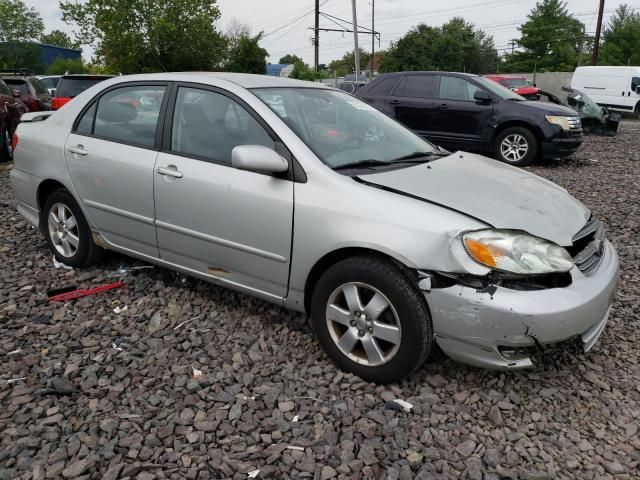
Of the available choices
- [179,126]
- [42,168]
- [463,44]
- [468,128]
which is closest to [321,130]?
[179,126]

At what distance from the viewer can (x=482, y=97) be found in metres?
9.20

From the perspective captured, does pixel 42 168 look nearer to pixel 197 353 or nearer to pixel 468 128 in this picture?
pixel 197 353

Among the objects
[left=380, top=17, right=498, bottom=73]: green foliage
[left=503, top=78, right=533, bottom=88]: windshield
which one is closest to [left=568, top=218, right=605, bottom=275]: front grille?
[left=503, top=78, right=533, bottom=88]: windshield

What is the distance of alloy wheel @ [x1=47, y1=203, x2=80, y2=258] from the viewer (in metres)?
4.18

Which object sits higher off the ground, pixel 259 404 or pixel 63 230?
pixel 63 230

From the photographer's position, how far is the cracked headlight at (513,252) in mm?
2473

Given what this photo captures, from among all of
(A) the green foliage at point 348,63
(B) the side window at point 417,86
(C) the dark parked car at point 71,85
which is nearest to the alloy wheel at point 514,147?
(B) the side window at point 417,86

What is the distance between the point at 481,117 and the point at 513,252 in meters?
7.34

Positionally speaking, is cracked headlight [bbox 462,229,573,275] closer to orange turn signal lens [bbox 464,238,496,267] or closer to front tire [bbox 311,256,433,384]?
orange turn signal lens [bbox 464,238,496,267]

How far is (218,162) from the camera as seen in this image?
3223mm

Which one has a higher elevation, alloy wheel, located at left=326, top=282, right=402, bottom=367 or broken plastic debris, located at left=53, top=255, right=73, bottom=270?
alloy wheel, located at left=326, top=282, right=402, bottom=367

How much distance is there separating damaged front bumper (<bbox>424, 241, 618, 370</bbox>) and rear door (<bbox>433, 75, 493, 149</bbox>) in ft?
23.5

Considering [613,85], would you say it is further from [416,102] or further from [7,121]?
[7,121]

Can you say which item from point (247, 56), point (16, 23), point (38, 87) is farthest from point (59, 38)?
point (38, 87)
